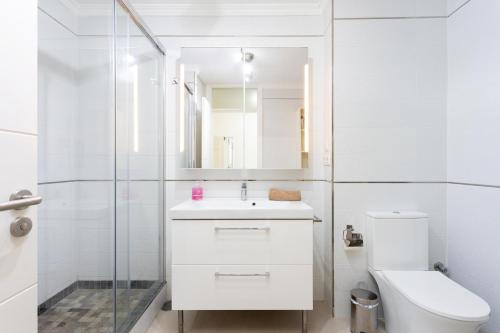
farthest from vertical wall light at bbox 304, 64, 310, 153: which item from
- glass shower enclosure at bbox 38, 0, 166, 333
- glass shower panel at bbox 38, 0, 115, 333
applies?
glass shower panel at bbox 38, 0, 115, 333

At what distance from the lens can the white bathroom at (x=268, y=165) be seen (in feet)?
4.61

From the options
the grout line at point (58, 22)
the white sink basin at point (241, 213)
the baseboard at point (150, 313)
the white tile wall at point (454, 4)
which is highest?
the white tile wall at point (454, 4)

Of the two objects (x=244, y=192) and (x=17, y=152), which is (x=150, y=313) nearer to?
(x=244, y=192)

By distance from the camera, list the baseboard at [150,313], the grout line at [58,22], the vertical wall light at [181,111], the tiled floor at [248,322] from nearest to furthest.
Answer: the grout line at [58,22] < the baseboard at [150,313] < the tiled floor at [248,322] < the vertical wall light at [181,111]

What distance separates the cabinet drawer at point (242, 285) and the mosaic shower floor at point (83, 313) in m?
0.34

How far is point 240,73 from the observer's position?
84.4 inches

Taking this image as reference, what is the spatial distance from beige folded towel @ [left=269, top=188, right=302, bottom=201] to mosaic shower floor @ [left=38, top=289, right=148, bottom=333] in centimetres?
115

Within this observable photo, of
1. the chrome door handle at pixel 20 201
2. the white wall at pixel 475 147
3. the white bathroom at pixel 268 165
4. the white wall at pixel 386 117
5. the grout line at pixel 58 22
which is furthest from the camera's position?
the white wall at pixel 386 117

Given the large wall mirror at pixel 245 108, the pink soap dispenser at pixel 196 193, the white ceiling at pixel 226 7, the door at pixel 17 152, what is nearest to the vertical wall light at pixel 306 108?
the large wall mirror at pixel 245 108

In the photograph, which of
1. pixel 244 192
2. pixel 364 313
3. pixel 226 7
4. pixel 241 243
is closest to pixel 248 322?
pixel 241 243

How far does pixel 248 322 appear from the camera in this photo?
1.88 metres

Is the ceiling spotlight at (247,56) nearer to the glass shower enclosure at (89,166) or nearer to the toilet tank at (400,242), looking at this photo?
the glass shower enclosure at (89,166)

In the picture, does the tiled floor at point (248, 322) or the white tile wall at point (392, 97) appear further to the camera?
the white tile wall at point (392, 97)

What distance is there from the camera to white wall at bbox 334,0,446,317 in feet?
6.38
